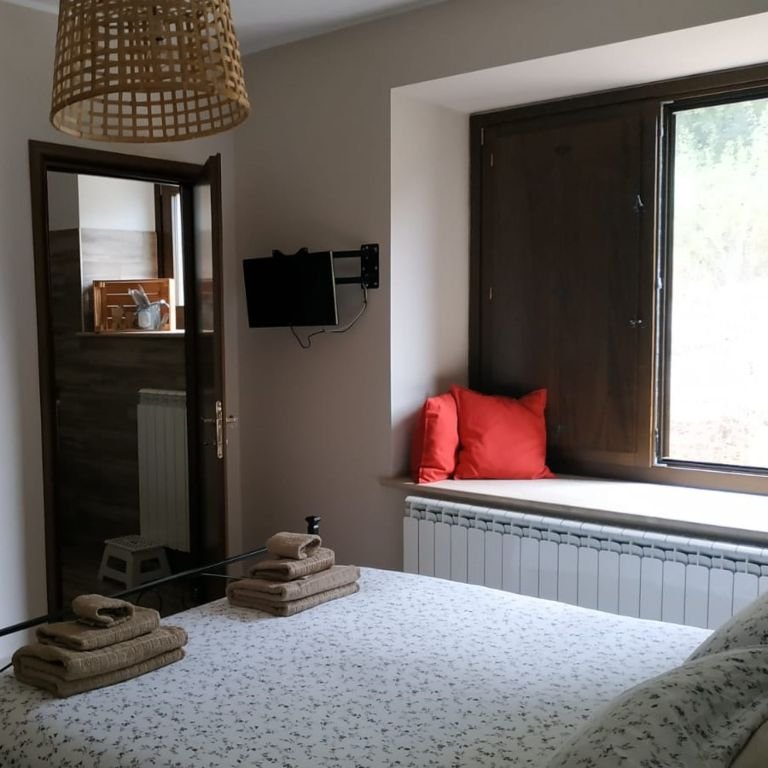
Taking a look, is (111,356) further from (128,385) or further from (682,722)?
(682,722)

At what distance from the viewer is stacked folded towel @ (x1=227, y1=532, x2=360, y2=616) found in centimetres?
234

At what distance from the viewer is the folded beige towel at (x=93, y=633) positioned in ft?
6.26

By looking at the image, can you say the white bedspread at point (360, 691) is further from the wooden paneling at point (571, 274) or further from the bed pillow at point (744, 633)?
the wooden paneling at point (571, 274)

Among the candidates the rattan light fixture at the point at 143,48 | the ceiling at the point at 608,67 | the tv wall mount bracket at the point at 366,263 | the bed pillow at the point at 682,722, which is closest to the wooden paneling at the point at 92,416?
the tv wall mount bracket at the point at 366,263

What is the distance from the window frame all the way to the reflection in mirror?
7.22 ft

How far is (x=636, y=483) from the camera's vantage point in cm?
336

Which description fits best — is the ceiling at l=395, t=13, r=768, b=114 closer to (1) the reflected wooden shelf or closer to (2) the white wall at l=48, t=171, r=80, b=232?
(1) the reflected wooden shelf

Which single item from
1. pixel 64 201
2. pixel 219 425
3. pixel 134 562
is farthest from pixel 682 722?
pixel 64 201

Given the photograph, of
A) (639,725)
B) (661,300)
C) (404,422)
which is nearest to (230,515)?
(404,422)

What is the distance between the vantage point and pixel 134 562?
432cm

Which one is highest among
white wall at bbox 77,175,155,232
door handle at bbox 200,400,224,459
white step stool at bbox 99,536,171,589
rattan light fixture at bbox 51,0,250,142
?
white wall at bbox 77,175,155,232

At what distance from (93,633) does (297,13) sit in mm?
2397

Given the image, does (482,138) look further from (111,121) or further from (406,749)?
(406,749)

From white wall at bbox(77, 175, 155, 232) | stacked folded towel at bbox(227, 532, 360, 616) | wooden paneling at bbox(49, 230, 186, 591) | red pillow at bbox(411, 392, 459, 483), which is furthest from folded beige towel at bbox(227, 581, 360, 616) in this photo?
white wall at bbox(77, 175, 155, 232)
